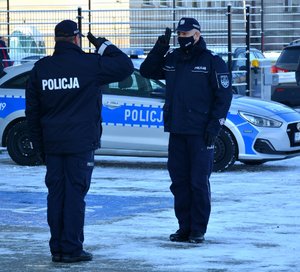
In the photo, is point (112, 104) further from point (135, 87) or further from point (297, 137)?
point (297, 137)

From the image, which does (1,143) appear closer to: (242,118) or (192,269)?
(242,118)

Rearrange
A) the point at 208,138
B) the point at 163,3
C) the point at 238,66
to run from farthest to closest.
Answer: the point at 163,3 → the point at 238,66 → the point at 208,138

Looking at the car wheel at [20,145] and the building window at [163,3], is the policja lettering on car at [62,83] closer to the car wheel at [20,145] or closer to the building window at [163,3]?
the car wheel at [20,145]

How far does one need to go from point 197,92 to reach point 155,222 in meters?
1.66

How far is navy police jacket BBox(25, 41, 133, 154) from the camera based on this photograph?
25.8ft

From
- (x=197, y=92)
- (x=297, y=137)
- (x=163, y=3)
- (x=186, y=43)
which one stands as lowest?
(x=297, y=137)

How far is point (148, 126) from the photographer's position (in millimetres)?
14164

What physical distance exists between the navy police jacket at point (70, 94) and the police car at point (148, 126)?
603 cm

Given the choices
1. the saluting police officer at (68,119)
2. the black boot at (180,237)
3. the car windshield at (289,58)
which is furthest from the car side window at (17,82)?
the car windshield at (289,58)

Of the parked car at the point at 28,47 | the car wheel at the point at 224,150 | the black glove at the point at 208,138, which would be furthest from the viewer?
the parked car at the point at 28,47

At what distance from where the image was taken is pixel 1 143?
1492 cm

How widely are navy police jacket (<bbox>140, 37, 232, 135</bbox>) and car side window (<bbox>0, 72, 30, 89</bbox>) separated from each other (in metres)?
6.22

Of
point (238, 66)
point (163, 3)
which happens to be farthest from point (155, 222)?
point (163, 3)

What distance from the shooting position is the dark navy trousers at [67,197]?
789 centimetres
